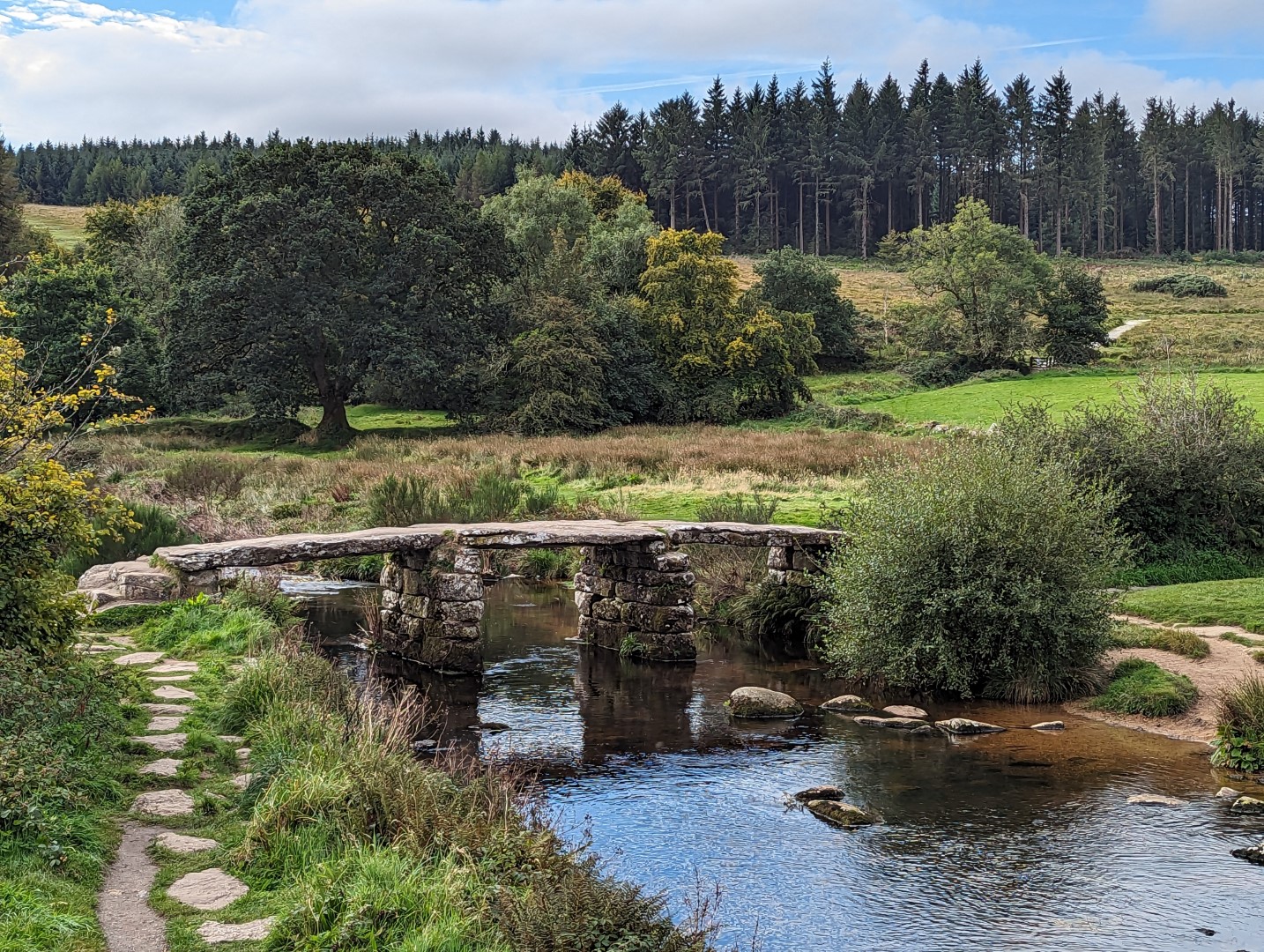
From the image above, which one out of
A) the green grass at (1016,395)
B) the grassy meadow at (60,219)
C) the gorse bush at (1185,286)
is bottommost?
the green grass at (1016,395)

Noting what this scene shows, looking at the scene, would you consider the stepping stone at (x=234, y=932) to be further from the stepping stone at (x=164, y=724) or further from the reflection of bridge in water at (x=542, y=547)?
the reflection of bridge in water at (x=542, y=547)

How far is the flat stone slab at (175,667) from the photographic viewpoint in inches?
414

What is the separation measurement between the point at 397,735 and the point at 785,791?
4145mm

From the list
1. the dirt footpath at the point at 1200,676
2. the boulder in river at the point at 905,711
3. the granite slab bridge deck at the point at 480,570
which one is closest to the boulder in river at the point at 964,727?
the boulder in river at the point at 905,711

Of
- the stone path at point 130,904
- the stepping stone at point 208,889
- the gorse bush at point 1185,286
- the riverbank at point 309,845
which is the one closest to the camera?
the stone path at point 130,904

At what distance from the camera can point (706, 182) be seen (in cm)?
10012

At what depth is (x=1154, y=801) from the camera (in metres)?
10.7

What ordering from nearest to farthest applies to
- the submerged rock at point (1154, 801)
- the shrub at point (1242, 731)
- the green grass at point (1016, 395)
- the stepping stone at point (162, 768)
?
the stepping stone at point (162, 768) < the submerged rock at point (1154, 801) < the shrub at point (1242, 731) < the green grass at point (1016, 395)

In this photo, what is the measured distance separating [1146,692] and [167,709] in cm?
1098

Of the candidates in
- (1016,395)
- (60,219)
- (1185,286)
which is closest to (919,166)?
(1185,286)

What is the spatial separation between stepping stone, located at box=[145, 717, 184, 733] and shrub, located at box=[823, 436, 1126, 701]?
8.86 meters

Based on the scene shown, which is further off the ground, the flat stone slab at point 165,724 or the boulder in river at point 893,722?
the flat stone slab at point 165,724

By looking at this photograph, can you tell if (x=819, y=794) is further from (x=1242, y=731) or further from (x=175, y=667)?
(x=175, y=667)

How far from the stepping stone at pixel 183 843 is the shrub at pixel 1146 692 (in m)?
11.0
